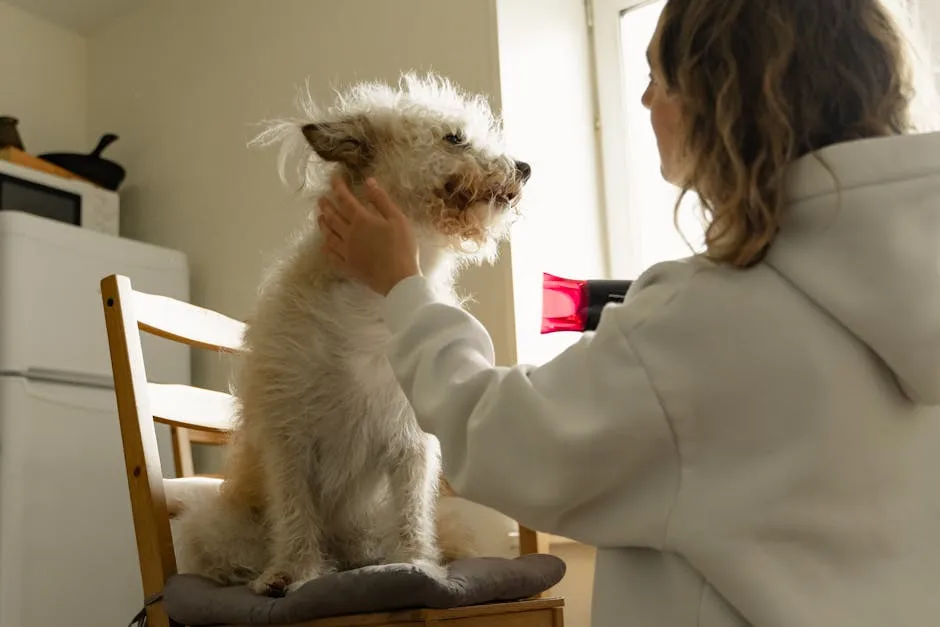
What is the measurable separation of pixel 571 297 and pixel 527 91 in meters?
1.04

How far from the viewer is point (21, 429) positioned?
2.29 metres

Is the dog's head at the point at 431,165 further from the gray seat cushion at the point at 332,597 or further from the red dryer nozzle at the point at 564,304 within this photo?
the gray seat cushion at the point at 332,597

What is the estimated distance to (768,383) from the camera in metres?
0.71

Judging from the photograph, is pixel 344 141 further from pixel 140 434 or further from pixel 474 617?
pixel 474 617

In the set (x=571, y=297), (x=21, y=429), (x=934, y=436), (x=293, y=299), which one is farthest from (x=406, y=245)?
(x=21, y=429)

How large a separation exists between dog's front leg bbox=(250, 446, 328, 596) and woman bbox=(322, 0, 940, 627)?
478 mm

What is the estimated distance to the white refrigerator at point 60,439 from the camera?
2.27 meters

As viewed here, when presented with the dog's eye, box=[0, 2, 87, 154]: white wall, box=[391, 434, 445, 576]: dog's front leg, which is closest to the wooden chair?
box=[391, 434, 445, 576]: dog's front leg

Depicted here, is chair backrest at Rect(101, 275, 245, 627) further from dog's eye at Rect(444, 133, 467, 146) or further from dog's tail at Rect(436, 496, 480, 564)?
dog's eye at Rect(444, 133, 467, 146)

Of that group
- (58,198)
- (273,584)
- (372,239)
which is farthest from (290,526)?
(58,198)

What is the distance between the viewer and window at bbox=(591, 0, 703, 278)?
247 cm

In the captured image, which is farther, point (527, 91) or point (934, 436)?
point (527, 91)

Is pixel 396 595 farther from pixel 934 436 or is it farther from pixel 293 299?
pixel 934 436

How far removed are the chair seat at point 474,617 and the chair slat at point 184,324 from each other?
545 millimetres
